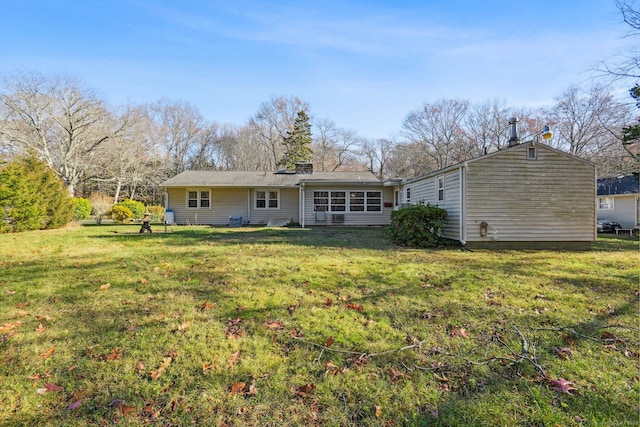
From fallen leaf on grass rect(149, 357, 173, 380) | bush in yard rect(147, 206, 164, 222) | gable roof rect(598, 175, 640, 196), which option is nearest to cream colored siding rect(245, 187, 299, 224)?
bush in yard rect(147, 206, 164, 222)

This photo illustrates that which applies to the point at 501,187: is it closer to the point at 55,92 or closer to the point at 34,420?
the point at 34,420

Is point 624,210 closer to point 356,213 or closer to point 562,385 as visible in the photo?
point 356,213

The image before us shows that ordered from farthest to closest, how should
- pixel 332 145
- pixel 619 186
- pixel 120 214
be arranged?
1. pixel 332 145
2. pixel 619 186
3. pixel 120 214

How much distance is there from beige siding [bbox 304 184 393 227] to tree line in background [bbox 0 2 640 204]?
912cm

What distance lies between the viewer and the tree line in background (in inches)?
853

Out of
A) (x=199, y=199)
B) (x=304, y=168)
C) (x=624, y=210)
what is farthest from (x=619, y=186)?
(x=199, y=199)

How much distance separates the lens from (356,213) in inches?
674

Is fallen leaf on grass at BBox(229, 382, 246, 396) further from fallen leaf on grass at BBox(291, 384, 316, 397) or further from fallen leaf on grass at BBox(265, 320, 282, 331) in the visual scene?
fallen leaf on grass at BBox(265, 320, 282, 331)

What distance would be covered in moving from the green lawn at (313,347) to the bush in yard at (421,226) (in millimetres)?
3805

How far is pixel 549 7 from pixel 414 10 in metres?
3.34

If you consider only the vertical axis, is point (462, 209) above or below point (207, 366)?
above

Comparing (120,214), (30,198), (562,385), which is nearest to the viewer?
(562,385)

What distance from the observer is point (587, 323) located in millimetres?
3549

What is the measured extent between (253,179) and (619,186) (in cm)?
2329
